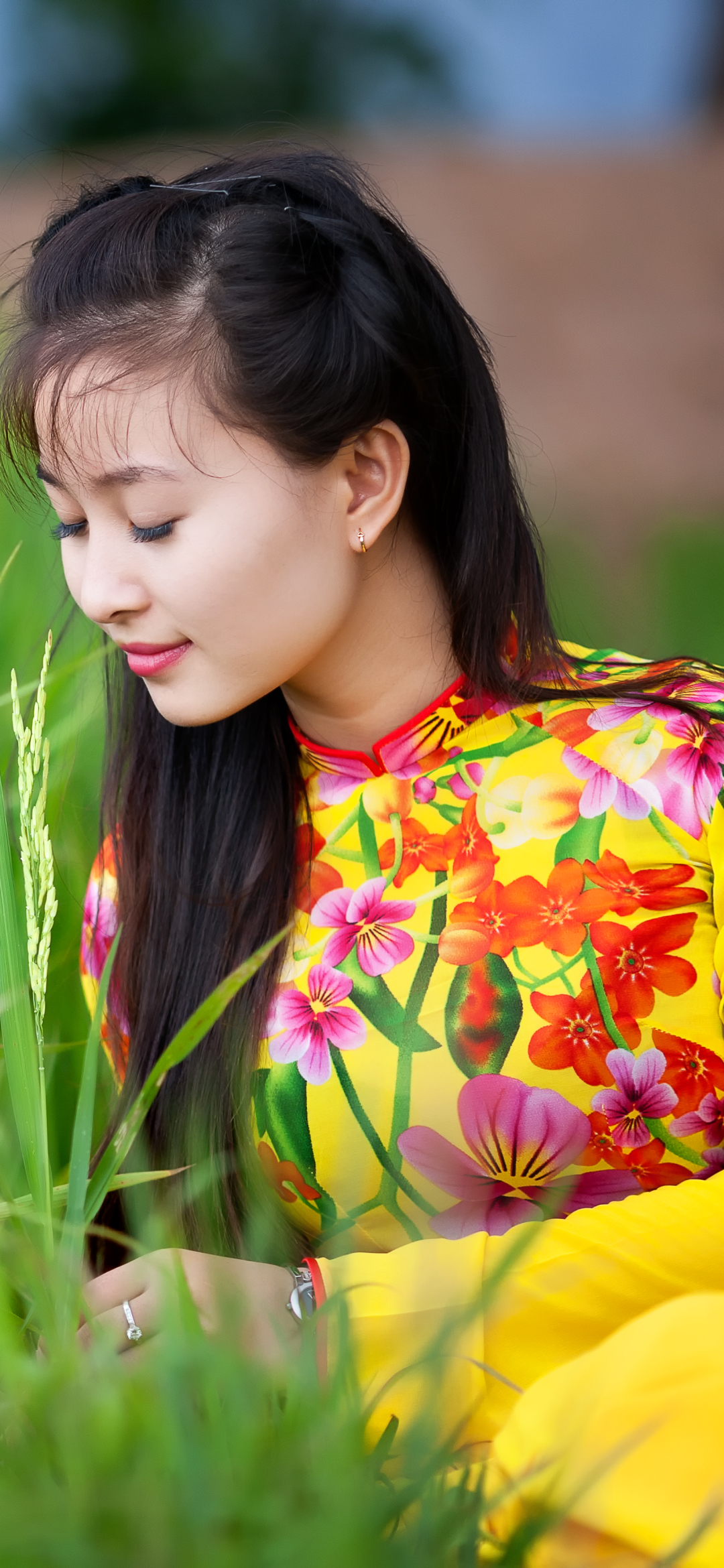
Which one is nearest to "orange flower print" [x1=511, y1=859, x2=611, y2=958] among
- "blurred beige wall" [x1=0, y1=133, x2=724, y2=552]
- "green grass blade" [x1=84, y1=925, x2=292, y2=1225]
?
"green grass blade" [x1=84, y1=925, x2=292, y2=1225]

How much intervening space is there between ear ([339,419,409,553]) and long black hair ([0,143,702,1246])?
22 millimetres

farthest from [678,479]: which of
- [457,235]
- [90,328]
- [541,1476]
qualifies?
[541,1476]

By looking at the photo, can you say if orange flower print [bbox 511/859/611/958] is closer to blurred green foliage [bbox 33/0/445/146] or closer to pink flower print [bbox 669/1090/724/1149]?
pink flower print [bbox 669/1090/724/1149]

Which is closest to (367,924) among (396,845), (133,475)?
(396,845)

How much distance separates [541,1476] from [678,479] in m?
4.81

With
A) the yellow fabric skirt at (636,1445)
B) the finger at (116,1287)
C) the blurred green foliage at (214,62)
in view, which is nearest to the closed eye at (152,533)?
the finger at (116,1287)

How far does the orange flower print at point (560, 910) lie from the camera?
99 cm

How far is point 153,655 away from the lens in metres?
0.96

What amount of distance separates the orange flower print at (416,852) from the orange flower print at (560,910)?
70 mm

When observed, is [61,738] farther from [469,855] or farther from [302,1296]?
[302,1296]

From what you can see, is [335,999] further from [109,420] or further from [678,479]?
[678,479]

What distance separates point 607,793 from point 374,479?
0.28 m

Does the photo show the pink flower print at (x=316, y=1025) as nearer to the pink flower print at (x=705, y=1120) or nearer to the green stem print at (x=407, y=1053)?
the green stem print at (x=407, y=1053)

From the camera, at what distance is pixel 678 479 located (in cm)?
505
